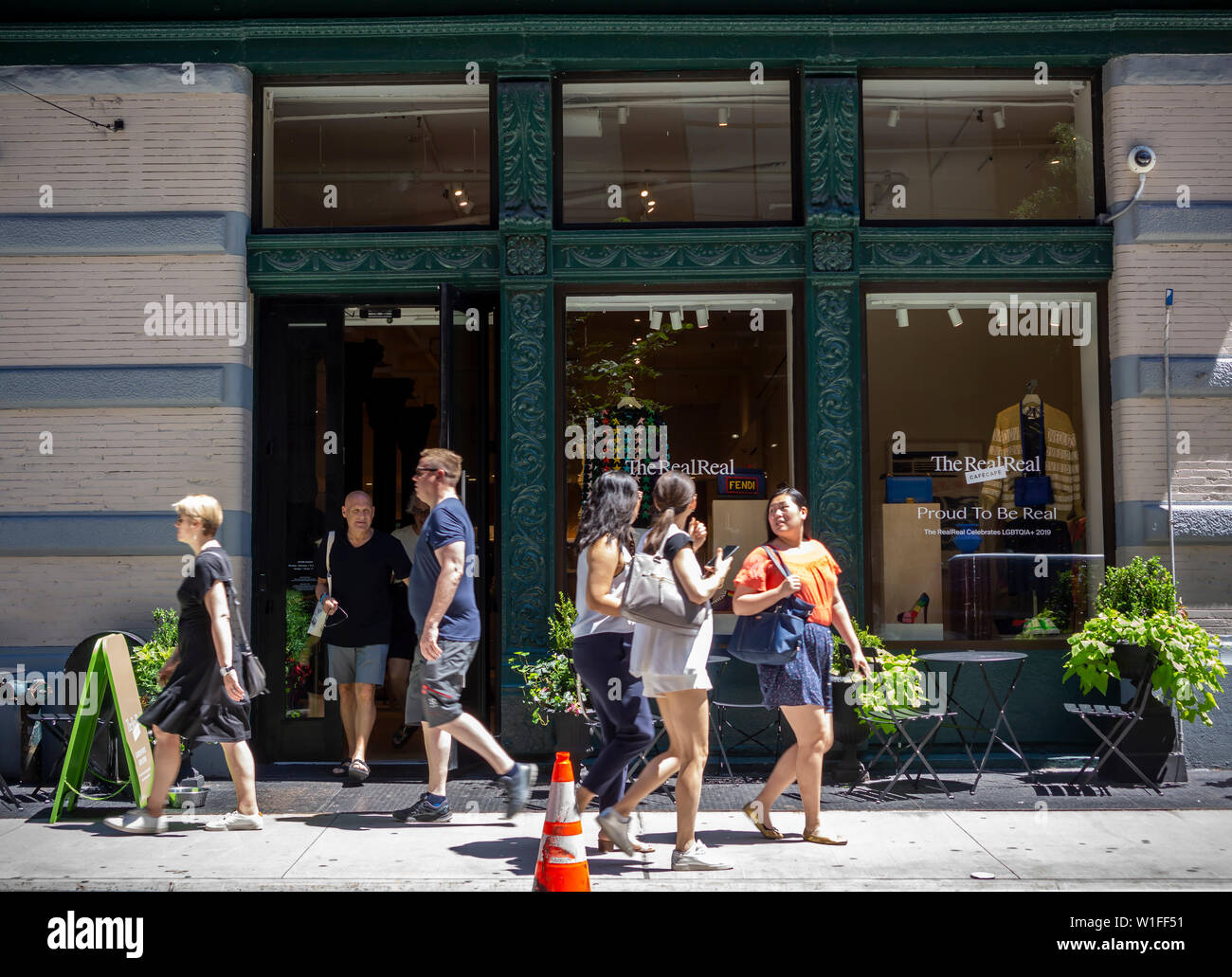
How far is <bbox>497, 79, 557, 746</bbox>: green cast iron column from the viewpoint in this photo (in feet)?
29.3

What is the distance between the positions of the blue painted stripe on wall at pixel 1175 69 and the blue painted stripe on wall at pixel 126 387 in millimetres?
7145

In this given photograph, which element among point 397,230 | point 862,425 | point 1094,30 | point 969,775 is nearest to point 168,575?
point 397,230

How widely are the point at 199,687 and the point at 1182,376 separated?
7.24 m

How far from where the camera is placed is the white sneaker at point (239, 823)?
708 centimetres

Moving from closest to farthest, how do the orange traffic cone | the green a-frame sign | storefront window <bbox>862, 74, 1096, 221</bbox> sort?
the orange traffic cone
the green a-frame sign
storefront window <bbox>862, 74, 1096, 221</bbox>

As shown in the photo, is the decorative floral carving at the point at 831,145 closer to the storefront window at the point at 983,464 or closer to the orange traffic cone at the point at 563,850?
the storefront window at the point at 983,464

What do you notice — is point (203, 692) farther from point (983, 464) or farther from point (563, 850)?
point (983, 464)

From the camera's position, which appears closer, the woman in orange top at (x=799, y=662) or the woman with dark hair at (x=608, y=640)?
the woman with dark hair at (x=608, y=640)

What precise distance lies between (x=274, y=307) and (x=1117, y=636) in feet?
21.8

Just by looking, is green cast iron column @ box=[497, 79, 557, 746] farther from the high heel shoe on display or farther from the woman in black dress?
the high heel shoe on display

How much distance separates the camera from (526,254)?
9.14 m

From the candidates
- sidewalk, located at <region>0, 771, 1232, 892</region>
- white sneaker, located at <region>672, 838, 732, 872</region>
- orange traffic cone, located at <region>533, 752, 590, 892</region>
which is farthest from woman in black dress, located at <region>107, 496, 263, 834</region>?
white sneaker, located at <region>672, 838, 732, 872</region>

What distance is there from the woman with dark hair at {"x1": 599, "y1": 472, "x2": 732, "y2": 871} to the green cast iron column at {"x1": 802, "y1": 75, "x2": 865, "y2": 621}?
2917 mm

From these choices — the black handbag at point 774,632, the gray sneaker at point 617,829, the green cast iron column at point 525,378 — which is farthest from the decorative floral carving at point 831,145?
the gray sneaker at point 617,829
